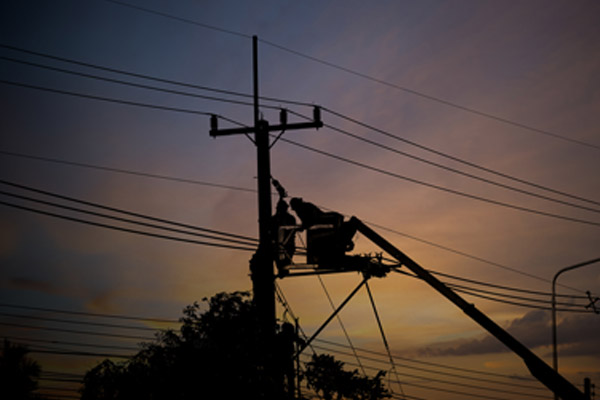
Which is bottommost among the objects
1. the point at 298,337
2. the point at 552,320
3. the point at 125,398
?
the point at 125,398

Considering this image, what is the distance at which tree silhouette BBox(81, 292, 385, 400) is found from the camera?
1766 cm

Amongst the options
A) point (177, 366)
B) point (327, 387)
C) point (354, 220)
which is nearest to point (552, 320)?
point (327, 387)

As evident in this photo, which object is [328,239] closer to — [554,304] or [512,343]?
[512,343]

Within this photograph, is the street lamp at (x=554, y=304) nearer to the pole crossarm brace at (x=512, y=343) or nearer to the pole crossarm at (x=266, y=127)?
the pole crossarm brace at (x=512, y=343)

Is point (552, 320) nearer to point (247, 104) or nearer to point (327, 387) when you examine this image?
point (327, 387)

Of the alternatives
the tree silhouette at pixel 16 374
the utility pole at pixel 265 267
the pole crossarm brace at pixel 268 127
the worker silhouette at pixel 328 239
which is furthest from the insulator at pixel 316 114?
the tree silhouette at pixel 16 374

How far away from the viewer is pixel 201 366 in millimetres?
18000

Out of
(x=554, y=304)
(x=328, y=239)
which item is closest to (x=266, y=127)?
(x=328, y=239)

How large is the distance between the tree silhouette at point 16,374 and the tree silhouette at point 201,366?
6.54 feet

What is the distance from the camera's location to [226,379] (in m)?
17.7

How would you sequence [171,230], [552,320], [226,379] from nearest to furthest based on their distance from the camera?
1. [226,379]
2. [171,230]
3. [552,320]

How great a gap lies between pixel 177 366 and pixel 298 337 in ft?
13.4

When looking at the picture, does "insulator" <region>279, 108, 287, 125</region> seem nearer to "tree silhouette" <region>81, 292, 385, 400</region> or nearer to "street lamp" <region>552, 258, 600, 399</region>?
"tree silhouette" <region>81, 292, 385, 400</region>

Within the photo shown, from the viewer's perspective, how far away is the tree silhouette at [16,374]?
17.8m
